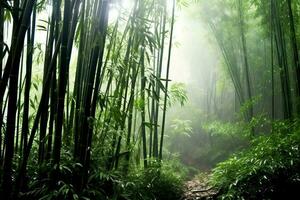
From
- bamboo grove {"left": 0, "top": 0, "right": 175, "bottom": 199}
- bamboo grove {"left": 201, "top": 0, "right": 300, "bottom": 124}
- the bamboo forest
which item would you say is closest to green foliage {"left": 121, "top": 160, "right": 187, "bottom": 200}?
the bamboo forest

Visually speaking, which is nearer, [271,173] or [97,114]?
[271,173]

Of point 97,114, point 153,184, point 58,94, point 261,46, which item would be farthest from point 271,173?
point 261,46

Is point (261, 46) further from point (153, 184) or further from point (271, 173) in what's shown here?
point (153, 184)

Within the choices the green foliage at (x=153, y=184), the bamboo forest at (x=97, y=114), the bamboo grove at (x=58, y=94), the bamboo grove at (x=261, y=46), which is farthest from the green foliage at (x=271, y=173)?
the bamboo grove at (x=58, y=94)

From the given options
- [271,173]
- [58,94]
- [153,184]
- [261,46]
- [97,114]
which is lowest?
[153,184]

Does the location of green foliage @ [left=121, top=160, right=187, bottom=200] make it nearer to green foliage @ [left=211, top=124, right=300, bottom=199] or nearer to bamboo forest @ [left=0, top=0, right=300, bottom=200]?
bamboo forest @ [left=0, top=0, right=300, bottom=200]

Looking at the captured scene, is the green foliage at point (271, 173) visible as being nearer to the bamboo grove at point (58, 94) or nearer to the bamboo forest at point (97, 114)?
the bamboo forest at point (97, 114)

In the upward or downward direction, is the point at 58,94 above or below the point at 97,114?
above

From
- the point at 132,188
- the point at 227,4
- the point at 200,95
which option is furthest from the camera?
the point at 200,95

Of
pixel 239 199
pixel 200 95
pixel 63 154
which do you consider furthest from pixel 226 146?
pixel 63 154

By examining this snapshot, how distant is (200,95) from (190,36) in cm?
209

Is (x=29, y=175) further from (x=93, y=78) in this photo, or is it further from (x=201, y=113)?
Answer: (x=201, y=113)

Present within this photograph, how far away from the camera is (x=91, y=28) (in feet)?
8.44

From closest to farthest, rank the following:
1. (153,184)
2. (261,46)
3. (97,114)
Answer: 1. (153,184)
2. (97,114)
3. (261,46)
